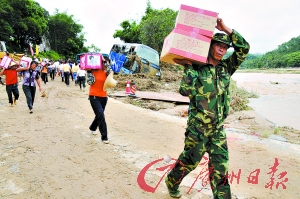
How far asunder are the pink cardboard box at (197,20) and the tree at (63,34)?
47236 mm

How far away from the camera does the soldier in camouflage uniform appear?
236 centimetres

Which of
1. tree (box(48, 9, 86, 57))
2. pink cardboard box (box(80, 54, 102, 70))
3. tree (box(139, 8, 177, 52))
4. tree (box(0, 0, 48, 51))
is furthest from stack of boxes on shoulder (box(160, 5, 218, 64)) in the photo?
tree (box(48, 9, 86, 57))

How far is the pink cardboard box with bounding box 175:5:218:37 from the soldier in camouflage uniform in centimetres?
13

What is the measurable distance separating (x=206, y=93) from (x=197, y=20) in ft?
2.24

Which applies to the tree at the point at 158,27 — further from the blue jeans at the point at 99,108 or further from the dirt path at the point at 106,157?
the blue jeans at the point at 99,108

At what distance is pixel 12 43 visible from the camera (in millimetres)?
32188

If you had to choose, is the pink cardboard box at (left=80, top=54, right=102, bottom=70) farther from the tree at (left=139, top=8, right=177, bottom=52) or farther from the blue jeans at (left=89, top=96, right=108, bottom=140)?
the tree at (left=139, top=8, right=177, bottom=52)

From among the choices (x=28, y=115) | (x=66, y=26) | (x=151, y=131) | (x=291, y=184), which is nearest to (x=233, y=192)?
(x=291, y=184)

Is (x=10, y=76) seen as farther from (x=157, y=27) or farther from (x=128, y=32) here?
(x=128, y=32)

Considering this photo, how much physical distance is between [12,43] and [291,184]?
35.8 m

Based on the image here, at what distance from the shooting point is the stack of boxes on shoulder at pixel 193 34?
2299mm

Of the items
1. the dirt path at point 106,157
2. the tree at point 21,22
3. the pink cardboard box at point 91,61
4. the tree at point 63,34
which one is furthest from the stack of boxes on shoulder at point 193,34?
the tree at point 63,34

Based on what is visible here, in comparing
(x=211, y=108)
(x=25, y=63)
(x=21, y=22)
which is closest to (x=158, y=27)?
(x=21, y=22)

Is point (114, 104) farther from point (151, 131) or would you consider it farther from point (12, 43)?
point (12, 43)
